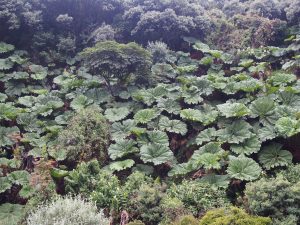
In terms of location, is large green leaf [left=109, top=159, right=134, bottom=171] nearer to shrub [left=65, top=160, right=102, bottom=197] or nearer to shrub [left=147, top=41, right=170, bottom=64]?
shrub [left=65, top=160, right=102, bottom=197]

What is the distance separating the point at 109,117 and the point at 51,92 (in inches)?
Answer: 120

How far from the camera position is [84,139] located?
1021 cm

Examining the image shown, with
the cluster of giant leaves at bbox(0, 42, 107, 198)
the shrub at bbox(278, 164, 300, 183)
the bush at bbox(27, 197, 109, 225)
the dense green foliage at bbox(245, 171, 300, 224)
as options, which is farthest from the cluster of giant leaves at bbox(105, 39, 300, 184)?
the bush at bbox(27, 197, 109, 225)

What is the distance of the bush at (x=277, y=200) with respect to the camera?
6.61m

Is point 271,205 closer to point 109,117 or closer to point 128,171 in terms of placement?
point 128,171

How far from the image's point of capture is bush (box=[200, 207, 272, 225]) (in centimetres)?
613

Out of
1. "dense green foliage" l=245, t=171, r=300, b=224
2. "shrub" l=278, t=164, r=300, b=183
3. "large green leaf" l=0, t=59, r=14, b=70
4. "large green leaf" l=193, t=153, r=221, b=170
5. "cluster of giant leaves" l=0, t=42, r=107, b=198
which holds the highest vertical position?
"dense green foliage" l=245, t=171, r=300, b=224

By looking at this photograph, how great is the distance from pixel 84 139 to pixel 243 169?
4339mm

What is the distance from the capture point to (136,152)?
33.2 ft

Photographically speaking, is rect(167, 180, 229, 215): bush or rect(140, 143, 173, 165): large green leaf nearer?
rect(167, 180, 229, 215): bush

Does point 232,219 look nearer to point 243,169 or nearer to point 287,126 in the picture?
point 243,169

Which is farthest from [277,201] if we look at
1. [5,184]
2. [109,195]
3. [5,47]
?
[5,47]

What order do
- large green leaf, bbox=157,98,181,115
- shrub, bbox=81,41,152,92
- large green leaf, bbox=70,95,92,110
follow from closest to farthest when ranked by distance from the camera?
large green leaf, bbox=157,98,181,115
large green leaf, bbox=70,95,92,110
shrub, bbox=81,41,152,92

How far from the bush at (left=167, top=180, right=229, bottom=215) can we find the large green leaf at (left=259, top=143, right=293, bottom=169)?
1410 millimetres
